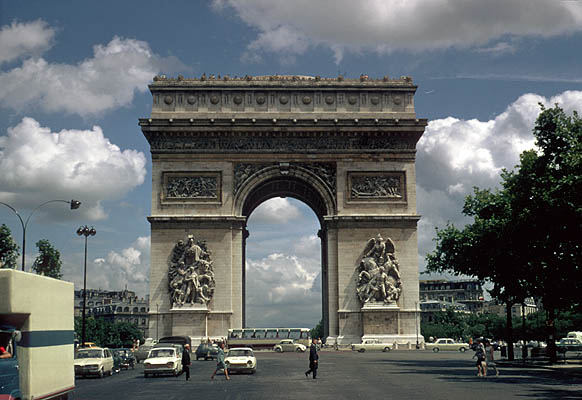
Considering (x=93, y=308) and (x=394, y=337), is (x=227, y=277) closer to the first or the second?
(x=394, y=337)

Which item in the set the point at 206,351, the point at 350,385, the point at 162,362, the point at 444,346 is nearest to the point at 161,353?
the point at 162,362

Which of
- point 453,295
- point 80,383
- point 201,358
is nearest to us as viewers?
point 80,383

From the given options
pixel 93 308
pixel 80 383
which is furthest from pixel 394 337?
pixel 93 308

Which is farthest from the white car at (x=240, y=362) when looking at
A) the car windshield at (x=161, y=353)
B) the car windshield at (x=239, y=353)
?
the car windshield at (x=161, y=353)

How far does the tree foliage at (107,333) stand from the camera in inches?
4368

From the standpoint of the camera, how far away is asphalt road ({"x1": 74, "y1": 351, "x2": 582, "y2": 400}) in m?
23.8

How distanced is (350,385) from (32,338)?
604 inches

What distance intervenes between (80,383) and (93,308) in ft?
513

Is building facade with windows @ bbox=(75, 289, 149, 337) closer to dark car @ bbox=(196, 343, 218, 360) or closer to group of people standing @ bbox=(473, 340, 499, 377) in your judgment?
dark car @ bbox=(196, 343, 218, 360)

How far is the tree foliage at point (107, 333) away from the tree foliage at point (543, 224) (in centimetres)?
7258

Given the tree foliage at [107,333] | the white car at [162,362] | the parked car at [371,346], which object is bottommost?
the tree foliage at [107,333]

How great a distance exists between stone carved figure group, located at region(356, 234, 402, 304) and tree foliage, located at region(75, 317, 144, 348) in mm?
60009

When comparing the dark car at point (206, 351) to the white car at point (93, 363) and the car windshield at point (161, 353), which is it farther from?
the car windshield at point (161, 353)

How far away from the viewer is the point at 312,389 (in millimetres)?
25922
